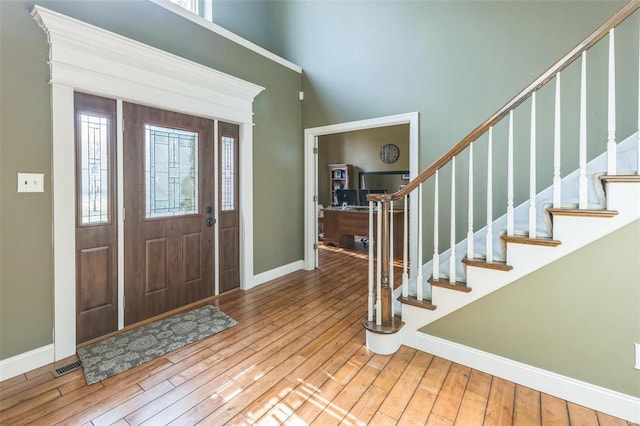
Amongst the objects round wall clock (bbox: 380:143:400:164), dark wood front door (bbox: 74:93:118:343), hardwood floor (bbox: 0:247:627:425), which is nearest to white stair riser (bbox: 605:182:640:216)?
hardwood floor (bbox: 0:247:627:425)

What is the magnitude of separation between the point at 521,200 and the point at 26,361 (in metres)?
4.09

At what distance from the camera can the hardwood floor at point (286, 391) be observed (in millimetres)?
1602

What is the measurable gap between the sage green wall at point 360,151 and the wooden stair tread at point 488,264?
5804 mm

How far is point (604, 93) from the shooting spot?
238 cm

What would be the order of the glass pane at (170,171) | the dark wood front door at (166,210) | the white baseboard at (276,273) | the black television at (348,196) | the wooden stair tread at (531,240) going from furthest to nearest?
the black television at (348,196) → the white baseboard at (276,273) → the glass pane at (170,171) → the dark wood front door at (166,210) → the wooden stair tread at (531,240)

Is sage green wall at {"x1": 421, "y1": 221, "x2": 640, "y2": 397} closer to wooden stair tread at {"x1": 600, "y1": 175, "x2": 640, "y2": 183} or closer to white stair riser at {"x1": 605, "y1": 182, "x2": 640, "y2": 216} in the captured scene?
white stair riser at {"x1": 605, "y1": 182, "x2": 640, "y2": 216}

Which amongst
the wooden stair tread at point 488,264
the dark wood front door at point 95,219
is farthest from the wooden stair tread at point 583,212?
the dark wood front door at point 95,219

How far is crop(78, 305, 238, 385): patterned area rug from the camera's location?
6.74 ft

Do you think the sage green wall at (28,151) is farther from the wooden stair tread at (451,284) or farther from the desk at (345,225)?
the desk at (345,225)

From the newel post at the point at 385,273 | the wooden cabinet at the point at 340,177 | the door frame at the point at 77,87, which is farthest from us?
the wooden cabinet at the point at 340,177

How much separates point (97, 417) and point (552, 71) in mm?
3157

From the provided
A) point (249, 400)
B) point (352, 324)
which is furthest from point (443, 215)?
point (249, 400)

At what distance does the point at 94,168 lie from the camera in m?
2.39

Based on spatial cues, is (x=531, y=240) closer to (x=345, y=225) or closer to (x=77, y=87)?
(x=77, y=87)
